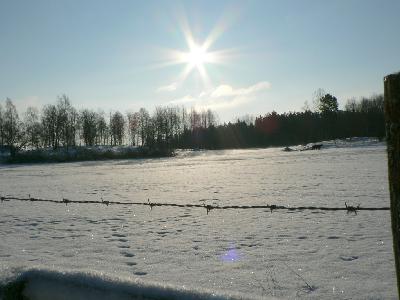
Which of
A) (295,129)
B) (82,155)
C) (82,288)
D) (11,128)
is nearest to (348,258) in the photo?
(82,288)

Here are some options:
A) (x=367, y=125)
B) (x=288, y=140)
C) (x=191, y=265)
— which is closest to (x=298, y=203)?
(x=191, y=265)

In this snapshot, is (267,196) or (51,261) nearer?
(51,261)

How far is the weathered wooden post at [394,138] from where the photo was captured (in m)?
1.53

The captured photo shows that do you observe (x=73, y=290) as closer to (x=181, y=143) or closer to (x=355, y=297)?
(x=355, y=297)

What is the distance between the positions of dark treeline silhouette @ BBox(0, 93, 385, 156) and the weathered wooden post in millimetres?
68209

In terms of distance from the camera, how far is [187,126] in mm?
118375

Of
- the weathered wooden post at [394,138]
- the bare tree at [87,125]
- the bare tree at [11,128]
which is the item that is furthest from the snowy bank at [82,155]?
the weathered wooden post at [394,138]

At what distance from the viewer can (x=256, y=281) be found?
150 inches

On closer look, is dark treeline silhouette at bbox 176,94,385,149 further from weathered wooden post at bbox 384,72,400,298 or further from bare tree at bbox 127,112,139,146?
weathered wooden post at bbox 384,72,400,298

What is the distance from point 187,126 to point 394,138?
11715cm

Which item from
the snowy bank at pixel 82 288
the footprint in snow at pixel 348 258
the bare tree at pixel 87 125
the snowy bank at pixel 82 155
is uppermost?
the bare tree at pixel 87 125

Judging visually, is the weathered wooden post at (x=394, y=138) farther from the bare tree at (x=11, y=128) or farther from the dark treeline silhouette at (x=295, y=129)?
the dark treeline silhouette at (x=295, y=129)

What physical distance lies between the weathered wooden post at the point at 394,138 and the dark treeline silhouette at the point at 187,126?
68.2 meters

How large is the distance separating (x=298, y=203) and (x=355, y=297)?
539 cm
